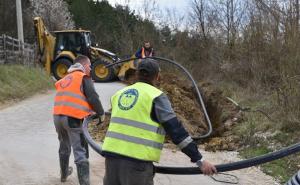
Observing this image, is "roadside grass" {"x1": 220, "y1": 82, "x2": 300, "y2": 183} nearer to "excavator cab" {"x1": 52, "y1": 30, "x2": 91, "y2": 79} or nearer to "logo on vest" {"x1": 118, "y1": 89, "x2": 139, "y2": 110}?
"logo on vest" {"x1": 118, "y1": 89, "x2": 139, "y2": 110}

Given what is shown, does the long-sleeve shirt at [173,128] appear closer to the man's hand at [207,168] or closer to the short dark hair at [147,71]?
the man's hand at [207,168]

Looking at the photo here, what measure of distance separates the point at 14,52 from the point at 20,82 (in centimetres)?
626

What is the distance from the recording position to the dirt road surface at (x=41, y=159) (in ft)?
27.9

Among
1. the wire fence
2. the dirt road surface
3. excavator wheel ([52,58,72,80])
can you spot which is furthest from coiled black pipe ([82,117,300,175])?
excavator wheel ([52,58,72,80])

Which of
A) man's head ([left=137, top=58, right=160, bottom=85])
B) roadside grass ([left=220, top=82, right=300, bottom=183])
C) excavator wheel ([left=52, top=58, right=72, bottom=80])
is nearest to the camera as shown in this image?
man's head ([left=137, top=58, right=160, bottom=85])

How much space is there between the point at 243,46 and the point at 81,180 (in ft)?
42.5

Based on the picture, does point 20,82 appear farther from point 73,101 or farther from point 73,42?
point 73,101

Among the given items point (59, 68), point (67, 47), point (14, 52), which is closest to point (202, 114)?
point (59, 68)

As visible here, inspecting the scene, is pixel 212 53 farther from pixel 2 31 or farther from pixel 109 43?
pixel 109 43

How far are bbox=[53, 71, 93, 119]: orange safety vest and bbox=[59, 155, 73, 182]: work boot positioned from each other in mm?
741

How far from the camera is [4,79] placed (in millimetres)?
21344

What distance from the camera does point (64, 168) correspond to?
26.3 feet

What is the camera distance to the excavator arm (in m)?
26.9

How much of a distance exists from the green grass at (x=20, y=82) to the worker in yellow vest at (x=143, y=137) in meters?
14.3
